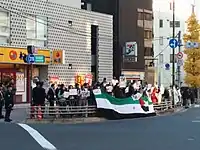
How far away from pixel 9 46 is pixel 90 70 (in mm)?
10610

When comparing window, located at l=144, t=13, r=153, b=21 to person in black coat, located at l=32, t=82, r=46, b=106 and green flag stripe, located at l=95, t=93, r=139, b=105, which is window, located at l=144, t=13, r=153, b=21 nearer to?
green flag stripe, located at l=95, t=93, r=139, b=105

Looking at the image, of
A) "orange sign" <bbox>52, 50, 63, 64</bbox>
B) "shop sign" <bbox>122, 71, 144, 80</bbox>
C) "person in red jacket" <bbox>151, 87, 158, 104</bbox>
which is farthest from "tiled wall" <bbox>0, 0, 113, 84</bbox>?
"person in red jacket" <bbox>151, 87, 158, 104</bbox>

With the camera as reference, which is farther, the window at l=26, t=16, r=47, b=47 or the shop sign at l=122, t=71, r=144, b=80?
the shop sign at l=122, t=71, r=144, b=80

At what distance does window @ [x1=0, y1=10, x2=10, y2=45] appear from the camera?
1292 inches

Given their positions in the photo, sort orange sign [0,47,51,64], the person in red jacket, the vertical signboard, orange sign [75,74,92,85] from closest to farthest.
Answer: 1. the person in red jacket
2. orange sign [0,47,51,64]
3. orange sign [75,74,92,85]
4. the vertical signboard

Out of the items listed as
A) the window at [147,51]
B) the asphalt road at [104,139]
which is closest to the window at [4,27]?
the asphalt road at [104,139]

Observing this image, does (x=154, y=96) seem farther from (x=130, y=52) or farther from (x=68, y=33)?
(x=130, y=52)

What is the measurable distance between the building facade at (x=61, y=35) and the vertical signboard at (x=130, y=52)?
276 inches

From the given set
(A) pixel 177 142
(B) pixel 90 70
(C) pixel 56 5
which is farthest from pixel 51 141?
(B) pixel 90 70

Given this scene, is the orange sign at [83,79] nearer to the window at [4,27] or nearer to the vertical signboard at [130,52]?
Answer: the window at [4,27]

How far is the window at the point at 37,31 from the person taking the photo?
3517cm

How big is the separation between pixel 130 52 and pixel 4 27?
21.3 meters

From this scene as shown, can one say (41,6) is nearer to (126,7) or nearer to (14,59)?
(14,59)

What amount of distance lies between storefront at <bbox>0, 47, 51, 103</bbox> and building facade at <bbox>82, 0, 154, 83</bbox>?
1740cm
